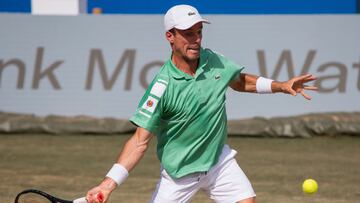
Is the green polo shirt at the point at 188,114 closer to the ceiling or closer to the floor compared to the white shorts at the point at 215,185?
closer to the ceiling

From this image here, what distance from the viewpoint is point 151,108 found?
20.7ft

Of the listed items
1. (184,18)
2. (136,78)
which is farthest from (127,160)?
(136,78)

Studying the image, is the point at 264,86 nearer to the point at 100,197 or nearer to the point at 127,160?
the point at 127,160

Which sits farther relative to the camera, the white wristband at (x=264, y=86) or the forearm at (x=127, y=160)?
the white wristband at (x=264, y=86)

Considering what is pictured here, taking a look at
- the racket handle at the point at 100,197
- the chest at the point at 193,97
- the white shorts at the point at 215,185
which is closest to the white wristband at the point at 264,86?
the chest at the point at 193,97

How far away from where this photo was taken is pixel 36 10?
610 inches

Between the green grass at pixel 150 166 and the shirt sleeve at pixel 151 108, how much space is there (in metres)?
3.36

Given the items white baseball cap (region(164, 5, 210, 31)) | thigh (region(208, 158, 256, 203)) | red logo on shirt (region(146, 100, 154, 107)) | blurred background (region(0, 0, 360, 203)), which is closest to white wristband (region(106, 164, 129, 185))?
red logo on shirt (region(146, 100, 154, 107))

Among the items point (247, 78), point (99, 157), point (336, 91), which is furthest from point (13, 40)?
point (247, 78)

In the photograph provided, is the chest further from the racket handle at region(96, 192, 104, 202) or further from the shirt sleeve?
the racket handle at region(96, 192, 104, 202)

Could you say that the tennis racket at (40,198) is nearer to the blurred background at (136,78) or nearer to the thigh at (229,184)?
the thigh at (229,184)

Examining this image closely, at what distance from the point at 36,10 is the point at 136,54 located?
2.62 meters

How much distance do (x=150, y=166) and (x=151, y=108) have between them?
215 inches

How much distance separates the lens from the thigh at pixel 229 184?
6535 mm
